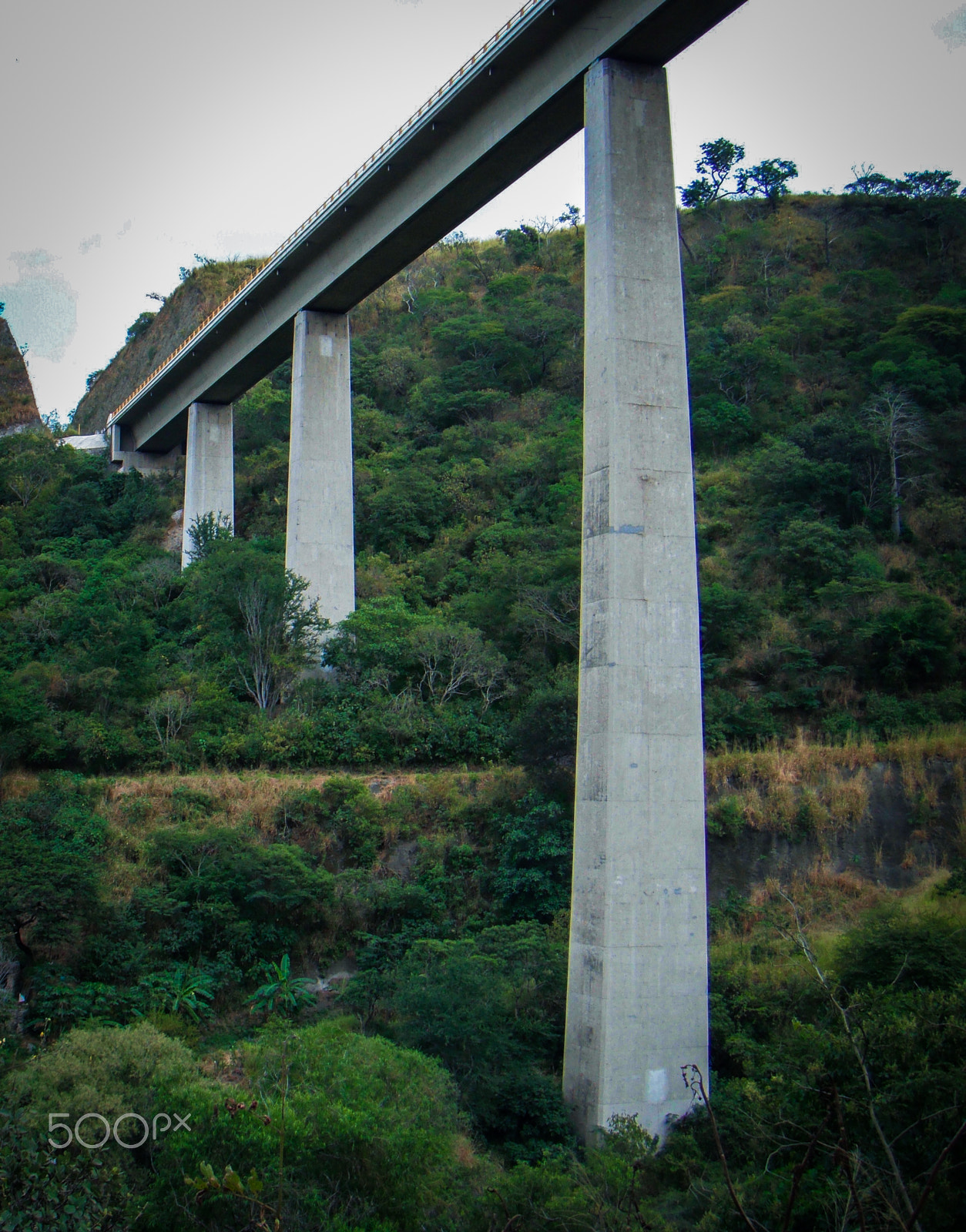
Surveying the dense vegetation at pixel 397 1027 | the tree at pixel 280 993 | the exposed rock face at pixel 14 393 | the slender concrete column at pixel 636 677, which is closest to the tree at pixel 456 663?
the dense vegetation at pixel 397 1027

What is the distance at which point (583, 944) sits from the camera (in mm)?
15242

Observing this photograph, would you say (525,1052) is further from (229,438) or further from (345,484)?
(229,438)

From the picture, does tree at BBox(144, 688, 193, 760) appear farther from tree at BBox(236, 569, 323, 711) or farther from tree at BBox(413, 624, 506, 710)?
tree at BBox(413, 624, 506, 710)

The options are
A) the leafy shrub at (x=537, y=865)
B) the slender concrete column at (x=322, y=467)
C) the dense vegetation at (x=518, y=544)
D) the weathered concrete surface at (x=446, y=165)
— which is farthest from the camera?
the slender concrete column at (x=322, y=467)

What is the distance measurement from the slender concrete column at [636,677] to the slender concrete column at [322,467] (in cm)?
1302

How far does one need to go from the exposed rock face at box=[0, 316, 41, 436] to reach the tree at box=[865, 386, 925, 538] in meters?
40.5

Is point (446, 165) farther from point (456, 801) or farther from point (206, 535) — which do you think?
point (206, 535)

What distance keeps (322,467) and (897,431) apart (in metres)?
16.7

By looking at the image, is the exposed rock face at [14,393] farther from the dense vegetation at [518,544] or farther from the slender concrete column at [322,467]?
the slender concrete column at [322,467]

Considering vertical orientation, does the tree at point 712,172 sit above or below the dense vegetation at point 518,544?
above

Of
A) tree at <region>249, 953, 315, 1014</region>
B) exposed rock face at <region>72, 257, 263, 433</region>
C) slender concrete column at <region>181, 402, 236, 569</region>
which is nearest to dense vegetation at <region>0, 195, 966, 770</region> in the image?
slender concrete column at <region>181, 402, 236, 569</region>

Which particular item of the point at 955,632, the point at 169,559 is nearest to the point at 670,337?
the point at 955,632

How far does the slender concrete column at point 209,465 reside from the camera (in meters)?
37.6

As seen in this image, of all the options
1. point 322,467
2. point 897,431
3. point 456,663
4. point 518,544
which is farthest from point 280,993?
point 897,431
